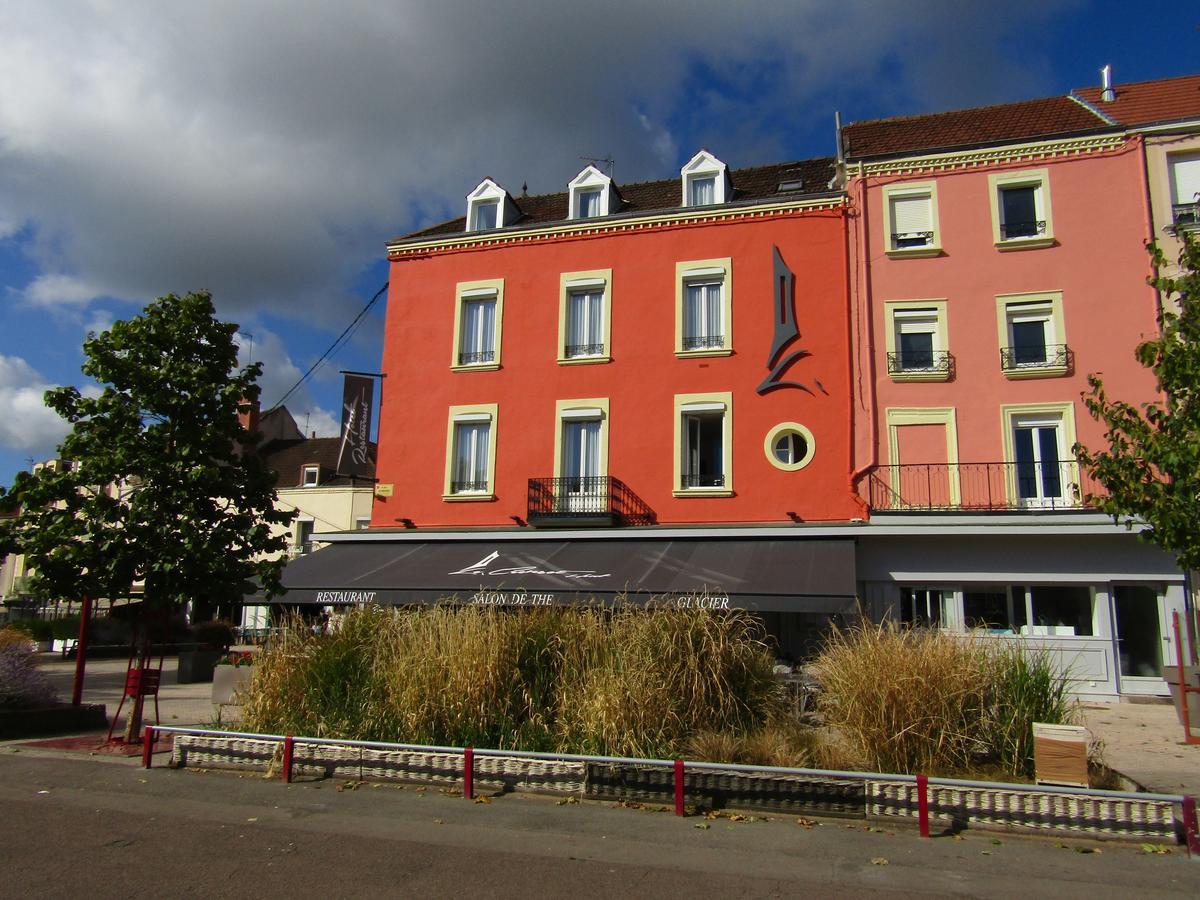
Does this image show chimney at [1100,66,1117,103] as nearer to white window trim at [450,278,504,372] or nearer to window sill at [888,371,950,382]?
window sill at [888,371,950,382]

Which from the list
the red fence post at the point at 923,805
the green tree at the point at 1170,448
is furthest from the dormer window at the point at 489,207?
the red fence post at the point at 923,805

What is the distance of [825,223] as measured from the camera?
64.4ft

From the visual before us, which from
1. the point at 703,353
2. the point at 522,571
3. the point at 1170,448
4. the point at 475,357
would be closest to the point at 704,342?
the point at 703,353

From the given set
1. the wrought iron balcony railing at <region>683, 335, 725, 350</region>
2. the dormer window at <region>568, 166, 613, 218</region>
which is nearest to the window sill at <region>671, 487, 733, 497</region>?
the wrought iron balcony railing at <region>683, 335, 725, 350</region>

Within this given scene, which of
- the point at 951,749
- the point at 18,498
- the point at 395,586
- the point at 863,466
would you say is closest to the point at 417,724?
the point at 951,749

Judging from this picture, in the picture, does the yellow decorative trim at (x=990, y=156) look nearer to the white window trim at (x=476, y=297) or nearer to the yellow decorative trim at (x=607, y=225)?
the yellow decorative trim at (x=607, y=225)

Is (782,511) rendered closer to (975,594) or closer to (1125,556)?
(975,594)

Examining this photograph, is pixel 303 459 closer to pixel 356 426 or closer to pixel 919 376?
pixel 356 426

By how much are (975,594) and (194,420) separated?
578 inches

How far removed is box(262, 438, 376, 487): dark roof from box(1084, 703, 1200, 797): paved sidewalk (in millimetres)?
28065

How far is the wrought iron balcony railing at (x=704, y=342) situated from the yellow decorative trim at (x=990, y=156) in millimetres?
4867

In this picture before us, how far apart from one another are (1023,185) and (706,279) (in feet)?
23.5

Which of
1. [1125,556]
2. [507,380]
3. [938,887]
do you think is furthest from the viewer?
[507,380]

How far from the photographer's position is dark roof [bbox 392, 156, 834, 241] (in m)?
21.6
